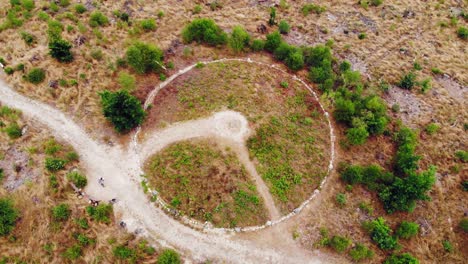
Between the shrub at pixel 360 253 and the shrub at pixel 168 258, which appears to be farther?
the shrub at pixel 360 253

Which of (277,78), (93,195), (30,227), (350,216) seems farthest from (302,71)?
(30,227)

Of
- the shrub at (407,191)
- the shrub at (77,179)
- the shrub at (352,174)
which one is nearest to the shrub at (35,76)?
the shrub at (77,179)

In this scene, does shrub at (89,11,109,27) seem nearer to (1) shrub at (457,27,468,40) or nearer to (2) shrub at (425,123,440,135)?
(2) shrub at (425,123,440,135)

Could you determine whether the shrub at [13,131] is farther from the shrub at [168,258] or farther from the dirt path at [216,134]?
the shrub at [168,258]

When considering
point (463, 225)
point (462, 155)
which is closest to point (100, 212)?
point (463, 225)

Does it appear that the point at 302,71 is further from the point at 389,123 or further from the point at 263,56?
the point at 389,123

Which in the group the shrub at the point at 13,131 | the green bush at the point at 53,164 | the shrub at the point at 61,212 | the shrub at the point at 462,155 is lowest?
the shrub at the point at 61,212

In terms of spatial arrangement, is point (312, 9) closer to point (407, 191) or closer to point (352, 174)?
point (352, 174)

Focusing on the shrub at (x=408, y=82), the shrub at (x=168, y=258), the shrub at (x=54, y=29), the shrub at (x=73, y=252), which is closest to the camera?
the shrub at (x=168, y=258)
